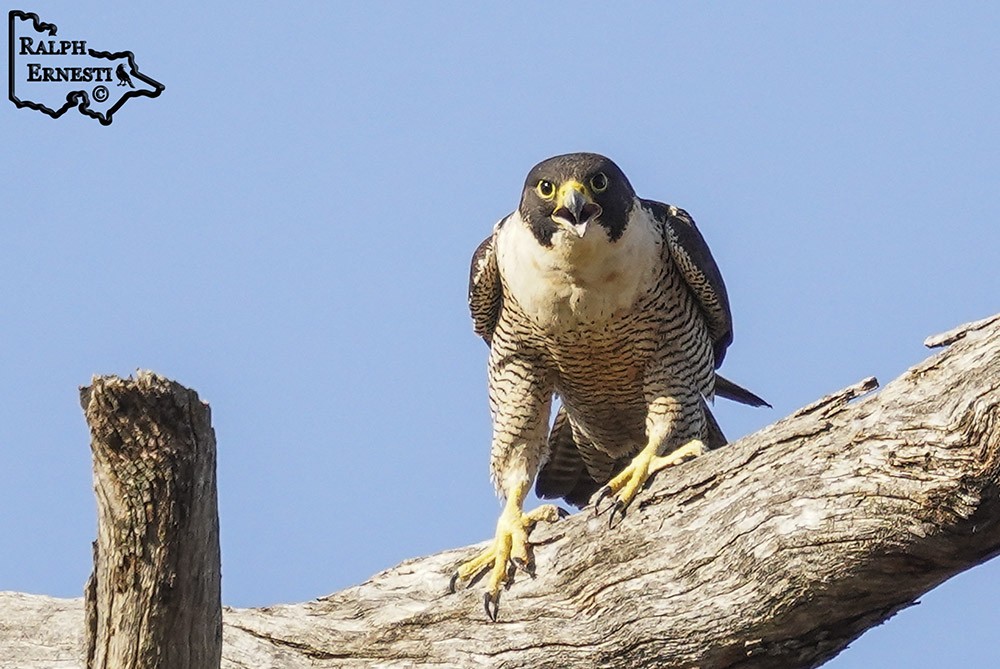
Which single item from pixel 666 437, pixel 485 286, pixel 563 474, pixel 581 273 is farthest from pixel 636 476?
pixel 563 474

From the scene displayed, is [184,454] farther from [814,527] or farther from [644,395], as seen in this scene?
[644,395]

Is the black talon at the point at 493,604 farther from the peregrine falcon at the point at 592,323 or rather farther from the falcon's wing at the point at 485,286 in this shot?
the falcon's wing at the point at 485,286

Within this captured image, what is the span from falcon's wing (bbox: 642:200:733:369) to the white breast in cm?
20

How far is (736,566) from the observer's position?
546 cm

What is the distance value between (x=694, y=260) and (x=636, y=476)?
1.58 metres

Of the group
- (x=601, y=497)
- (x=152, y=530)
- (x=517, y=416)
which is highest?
(x=517, y=416)

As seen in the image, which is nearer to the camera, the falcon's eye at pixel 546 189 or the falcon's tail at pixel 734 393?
the falcon's eye at pixel 546 189

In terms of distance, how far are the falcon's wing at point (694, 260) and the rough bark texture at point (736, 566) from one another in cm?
169

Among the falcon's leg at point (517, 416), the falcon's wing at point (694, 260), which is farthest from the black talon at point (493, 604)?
the falcon's wing at point (694, 260)

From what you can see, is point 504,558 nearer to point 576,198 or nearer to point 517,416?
point 517,416

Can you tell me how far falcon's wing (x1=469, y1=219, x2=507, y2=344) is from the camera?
7676mm

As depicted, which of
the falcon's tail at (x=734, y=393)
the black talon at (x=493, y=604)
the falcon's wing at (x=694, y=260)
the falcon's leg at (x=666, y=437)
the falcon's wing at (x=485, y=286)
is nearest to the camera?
the black talon at (x=493, y=604)

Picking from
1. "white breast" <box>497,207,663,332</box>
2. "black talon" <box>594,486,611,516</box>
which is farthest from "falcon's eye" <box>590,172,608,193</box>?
"black talon" <box>594,486,611,516</box>

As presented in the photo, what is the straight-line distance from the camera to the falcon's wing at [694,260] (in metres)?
7.42
